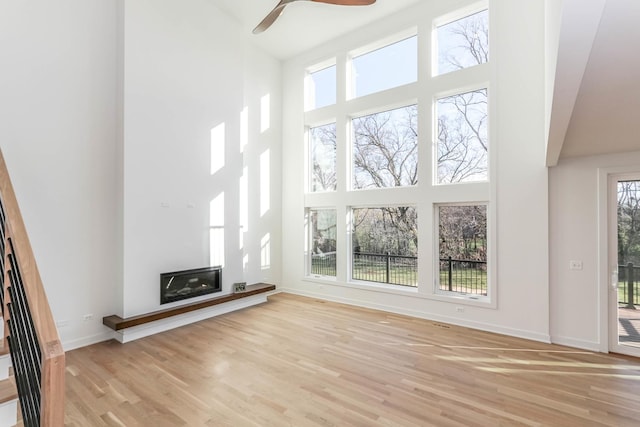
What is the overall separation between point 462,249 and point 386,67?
3389 mm

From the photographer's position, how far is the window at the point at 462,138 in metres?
4.68

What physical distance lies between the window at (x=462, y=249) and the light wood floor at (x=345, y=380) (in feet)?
2.38

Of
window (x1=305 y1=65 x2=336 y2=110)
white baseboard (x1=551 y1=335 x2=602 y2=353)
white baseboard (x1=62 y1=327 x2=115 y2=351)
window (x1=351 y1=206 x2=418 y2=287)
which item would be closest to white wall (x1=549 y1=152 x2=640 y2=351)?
white baseboard (x1=551 y1=335 x2=602 y2=353)

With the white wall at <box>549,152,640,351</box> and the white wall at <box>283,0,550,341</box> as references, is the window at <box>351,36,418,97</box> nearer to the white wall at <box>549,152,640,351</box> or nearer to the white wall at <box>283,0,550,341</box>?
the white wall at <box>283,0,550,341</box>

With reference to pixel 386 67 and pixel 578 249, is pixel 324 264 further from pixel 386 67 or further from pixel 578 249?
pixel 578 249

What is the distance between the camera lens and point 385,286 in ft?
18.2

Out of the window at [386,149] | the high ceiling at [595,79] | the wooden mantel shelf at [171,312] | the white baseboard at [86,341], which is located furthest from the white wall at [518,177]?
the white baseboard at [86,341]

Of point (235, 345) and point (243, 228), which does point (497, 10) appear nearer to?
point (243, 228)

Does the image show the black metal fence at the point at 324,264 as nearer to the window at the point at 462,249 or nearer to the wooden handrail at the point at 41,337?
the window at the point at 462,249

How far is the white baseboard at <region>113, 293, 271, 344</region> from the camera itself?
4.08 metres

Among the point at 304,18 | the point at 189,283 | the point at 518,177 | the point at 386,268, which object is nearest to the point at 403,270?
the point at 386,268

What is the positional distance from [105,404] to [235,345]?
1.46 m

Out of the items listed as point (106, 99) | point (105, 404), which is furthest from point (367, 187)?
point (105, 404)

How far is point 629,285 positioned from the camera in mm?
3662
